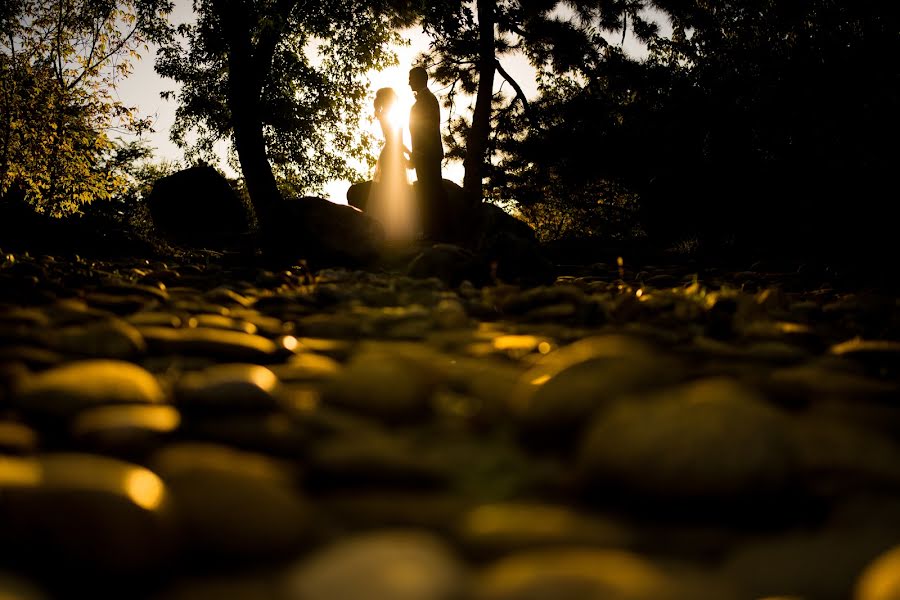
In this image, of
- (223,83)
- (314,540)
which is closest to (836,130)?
(314,540)

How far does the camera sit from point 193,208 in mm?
18688

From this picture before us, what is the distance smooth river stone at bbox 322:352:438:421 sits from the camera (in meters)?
1.26

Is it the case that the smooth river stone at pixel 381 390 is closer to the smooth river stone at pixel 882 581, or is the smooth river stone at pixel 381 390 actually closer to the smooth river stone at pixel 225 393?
the smooth river stone at pixel 225 393

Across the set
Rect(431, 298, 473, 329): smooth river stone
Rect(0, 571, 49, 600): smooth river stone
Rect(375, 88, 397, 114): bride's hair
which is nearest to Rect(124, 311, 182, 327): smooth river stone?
Rect(431, 298, 473, 329): smooth river stone

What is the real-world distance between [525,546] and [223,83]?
756 inches

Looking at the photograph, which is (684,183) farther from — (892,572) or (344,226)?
(892,572)

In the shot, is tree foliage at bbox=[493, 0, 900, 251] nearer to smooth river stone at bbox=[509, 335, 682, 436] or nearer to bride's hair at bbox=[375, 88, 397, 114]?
bride's hair at bbox=[375, 88, 397, 114]

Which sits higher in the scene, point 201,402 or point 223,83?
point 223,83

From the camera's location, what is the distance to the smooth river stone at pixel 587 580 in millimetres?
589

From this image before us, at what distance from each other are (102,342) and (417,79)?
7.22 metres

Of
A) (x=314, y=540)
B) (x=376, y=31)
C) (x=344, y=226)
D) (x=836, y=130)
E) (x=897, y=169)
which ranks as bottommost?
(x=314, y=540)

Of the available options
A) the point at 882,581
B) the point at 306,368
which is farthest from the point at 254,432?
the point at 882,581

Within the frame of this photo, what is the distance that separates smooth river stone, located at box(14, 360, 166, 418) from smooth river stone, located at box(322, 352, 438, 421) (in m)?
0.36

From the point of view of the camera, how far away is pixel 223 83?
685 inches
